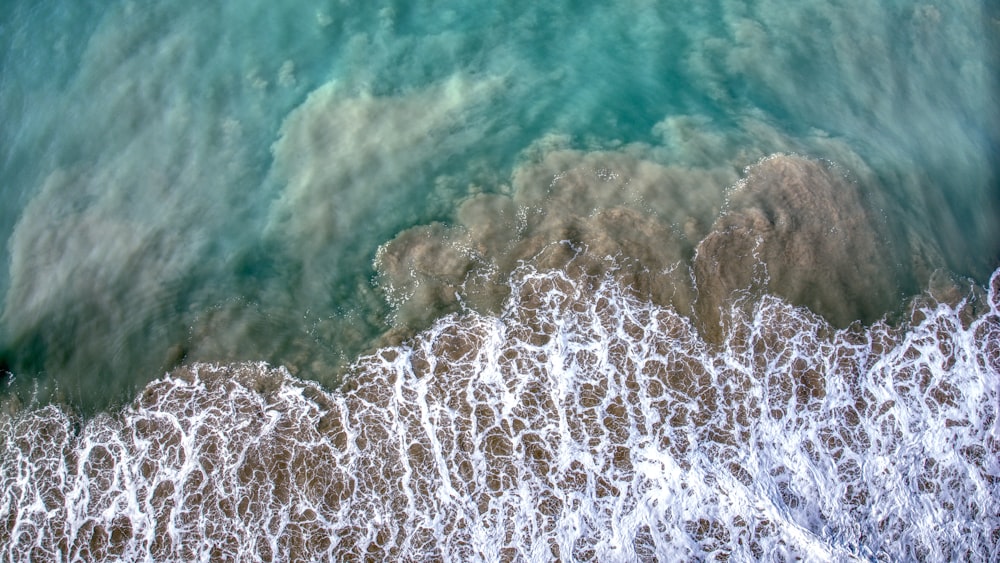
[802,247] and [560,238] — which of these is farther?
[802,247]

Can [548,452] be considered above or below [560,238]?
below

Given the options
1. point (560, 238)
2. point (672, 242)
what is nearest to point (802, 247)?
point (672, 242)

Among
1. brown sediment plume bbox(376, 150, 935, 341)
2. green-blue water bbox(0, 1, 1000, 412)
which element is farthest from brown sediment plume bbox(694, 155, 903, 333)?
green-blue water bbox(0, 1, 1000, 412)

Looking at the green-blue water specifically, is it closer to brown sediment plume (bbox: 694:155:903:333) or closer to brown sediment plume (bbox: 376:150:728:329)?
→ brown sediment plume (bbox: 376:150:728:329)

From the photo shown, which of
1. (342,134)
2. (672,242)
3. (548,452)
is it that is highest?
(342,134)

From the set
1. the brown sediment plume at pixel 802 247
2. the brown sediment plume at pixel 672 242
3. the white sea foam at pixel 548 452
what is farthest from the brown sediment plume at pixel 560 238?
the brown sediment plume at pixel 802 247

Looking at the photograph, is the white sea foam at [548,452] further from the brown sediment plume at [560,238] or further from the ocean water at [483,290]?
the brown sediment plume at [560,238]

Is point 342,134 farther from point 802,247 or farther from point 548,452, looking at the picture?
point 802,247
